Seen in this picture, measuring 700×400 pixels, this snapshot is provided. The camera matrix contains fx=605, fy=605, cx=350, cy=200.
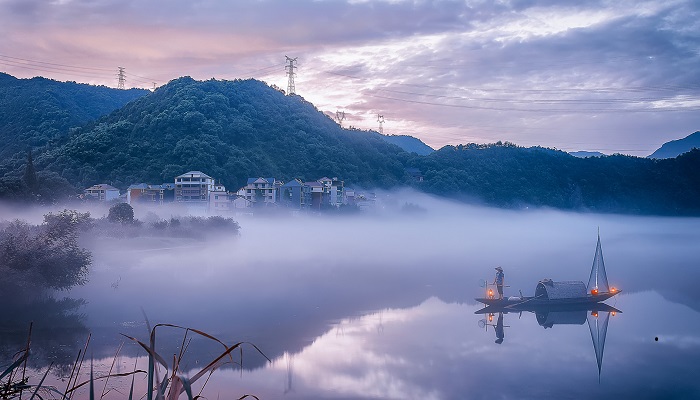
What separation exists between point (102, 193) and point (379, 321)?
1234 inches

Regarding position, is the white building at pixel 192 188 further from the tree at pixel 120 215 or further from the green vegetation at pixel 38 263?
the green vegetation at pixel 38 263

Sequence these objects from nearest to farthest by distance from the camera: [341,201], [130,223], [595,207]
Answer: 1. [130,223]
2. [341,201]
3. [595,207]

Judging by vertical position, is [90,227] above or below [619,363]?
above

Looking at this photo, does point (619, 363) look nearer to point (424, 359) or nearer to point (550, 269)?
point (424, 359)

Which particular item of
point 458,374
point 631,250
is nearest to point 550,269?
point 631,250

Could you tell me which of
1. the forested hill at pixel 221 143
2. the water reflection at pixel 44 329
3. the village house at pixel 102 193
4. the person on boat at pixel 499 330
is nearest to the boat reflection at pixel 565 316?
the person on boat at pixel 499 330

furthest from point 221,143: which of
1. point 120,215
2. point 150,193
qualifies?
point 120,215

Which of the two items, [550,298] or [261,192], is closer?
[550,298]

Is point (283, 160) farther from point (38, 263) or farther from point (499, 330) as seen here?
point (499, 330)

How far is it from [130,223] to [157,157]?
73.1 feet

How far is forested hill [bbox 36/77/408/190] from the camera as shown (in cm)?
5269

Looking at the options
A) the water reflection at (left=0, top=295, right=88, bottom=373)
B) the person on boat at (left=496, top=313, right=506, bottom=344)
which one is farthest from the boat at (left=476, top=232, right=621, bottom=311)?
the water reflection at (left=0, top=295, right=88, bottom=373)

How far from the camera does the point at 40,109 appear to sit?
224 ft

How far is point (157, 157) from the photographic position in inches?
2165
